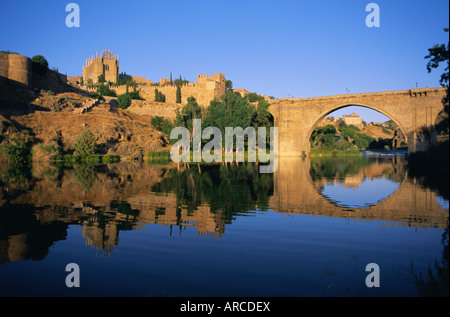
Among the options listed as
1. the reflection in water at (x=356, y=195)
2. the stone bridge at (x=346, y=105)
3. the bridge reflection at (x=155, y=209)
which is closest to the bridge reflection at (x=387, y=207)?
the bridge reflection at (x=155, y=209)

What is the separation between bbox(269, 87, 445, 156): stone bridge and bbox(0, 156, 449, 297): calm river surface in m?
31.3

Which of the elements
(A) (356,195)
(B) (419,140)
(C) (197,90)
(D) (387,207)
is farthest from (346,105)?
(D) (387,207)

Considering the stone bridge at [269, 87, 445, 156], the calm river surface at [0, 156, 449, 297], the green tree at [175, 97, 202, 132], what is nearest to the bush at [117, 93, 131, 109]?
the green tree at [175, 97, 202, 132]

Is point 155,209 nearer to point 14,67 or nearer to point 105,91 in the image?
point 14,67

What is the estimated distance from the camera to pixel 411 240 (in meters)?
6.42

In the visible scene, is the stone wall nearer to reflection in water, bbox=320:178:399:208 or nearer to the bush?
reflection in water, bbox=320:178:399:208

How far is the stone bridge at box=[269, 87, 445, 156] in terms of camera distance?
3850 cm

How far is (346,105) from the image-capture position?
45.1 m

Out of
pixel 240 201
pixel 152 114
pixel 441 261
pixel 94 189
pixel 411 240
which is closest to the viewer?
pixel 441 261

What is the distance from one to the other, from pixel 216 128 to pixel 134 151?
998cm

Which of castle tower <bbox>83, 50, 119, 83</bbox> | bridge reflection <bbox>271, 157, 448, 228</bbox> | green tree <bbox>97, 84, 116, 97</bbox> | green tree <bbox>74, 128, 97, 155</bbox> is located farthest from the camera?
castle tower <bbox>83, 50, 119, 83</bbox>

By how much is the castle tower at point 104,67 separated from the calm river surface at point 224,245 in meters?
74.6

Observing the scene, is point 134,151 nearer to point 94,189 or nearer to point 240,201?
point 94,189
